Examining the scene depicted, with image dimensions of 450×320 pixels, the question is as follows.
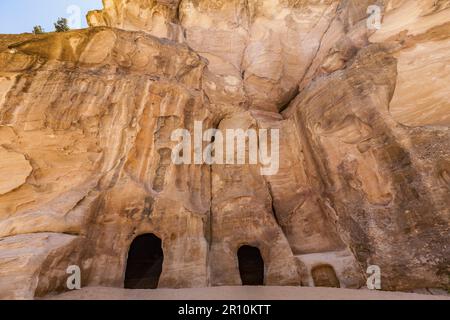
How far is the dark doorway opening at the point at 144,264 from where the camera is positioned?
10531 mm

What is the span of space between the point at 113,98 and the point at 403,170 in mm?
9696

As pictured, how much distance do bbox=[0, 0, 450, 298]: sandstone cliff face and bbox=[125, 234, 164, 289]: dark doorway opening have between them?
2.15m

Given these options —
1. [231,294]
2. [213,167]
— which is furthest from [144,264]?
[231,294]

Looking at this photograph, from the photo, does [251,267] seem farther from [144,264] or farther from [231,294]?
[231,294]

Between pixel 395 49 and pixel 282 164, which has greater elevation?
pixel 395 49

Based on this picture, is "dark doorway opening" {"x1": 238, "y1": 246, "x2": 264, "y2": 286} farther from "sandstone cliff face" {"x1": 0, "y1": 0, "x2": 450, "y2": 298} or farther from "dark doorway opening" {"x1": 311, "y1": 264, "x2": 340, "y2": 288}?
"dark doorway opening" {"x1": 311, "y1": 264, "x2": 340, "y2": 288}

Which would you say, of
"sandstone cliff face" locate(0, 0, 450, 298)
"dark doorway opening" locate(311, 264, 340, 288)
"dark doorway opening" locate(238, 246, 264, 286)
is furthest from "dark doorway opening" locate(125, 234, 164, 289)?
"dark doorway opening" locate(311, 264, 340, 288)

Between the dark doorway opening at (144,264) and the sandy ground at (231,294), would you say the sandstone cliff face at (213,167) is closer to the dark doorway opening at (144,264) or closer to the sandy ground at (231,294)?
the sandy ground at (231,294)

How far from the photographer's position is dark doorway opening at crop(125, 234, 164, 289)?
10.5 m

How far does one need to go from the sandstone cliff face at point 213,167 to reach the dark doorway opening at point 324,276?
22 cm

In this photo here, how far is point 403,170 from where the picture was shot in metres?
7.98

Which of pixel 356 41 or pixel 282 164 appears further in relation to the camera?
pixel 282 164

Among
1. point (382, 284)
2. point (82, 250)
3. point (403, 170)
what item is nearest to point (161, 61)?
point (82, 250)
